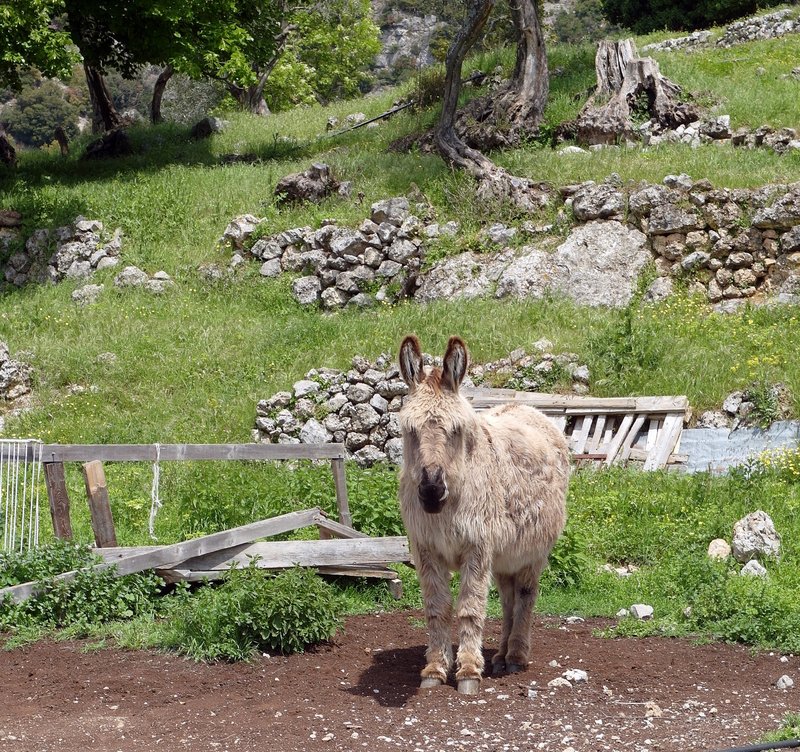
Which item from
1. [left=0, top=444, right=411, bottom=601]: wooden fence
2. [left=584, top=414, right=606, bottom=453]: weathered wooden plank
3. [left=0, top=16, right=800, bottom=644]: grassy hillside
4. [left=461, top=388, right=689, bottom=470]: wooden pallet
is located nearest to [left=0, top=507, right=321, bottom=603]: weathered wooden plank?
[left=0, top=444, right=411, bottom=601]: wooden fence

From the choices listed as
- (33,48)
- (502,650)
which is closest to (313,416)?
(502,650)

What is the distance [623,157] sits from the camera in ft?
66.9

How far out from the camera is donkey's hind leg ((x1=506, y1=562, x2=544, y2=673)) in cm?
755

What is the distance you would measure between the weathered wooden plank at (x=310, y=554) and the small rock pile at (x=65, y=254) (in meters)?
12.5

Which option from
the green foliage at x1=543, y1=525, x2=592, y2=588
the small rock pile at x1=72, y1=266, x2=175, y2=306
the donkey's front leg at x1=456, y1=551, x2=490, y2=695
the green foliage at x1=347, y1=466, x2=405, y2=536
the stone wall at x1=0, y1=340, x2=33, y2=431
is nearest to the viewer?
the donkey's front leg at x1=456, y1=551, x2=490, y2=695

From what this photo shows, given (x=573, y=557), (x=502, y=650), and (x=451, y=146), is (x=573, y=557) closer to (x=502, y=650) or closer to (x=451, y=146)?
(x=502, y=650)

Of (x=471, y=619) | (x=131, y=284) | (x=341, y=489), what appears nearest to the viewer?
(x=471, y=619)

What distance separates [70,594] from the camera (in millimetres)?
8852

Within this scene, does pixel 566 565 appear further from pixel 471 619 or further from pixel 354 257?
pixel 354 257

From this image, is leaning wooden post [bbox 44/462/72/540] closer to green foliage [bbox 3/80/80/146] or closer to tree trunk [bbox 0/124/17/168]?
tree trunk [bbox 0/124/17/168]

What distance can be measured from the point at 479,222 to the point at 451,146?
9.95 ft

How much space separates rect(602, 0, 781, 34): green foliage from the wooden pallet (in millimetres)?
27014

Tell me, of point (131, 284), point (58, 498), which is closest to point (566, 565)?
point (58, 498)

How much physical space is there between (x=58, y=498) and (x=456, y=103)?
50.7ft
